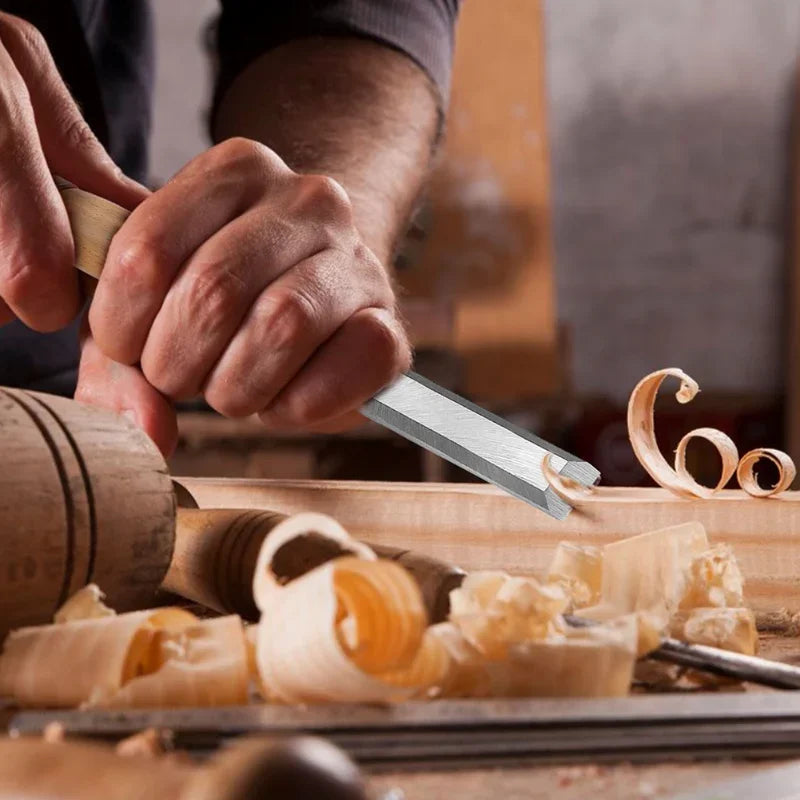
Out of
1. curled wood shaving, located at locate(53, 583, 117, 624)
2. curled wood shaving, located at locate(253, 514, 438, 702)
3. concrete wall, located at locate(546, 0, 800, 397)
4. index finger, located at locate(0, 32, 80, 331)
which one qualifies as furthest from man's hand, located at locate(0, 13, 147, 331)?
concrete wall, located at locate(546, 0, 800, 397)

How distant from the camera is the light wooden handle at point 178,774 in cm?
43

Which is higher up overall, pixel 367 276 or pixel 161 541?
pixel 367 276

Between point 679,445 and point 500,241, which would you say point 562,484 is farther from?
point 500,241

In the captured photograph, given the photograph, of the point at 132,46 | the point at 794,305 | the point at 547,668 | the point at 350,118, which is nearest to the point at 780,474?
the point at 547,668

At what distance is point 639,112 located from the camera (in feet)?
16.1

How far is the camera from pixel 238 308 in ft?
3.73

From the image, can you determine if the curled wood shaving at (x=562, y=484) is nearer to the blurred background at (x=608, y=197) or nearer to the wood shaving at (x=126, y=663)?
the wood shaving at (x=126, y=663)

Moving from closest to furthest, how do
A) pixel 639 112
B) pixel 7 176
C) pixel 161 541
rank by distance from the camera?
pixel 161 541
pixel 7 176
pixel 639 112

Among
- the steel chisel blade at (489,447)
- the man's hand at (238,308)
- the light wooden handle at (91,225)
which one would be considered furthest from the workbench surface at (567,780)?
the light wooden handle at (91,225)

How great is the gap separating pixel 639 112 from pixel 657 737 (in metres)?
4.60

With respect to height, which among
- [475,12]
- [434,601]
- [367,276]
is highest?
[475,12]

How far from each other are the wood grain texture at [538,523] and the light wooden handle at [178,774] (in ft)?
2.02

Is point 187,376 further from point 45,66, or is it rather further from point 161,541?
point 45,66

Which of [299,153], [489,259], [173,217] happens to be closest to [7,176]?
[173,217]
